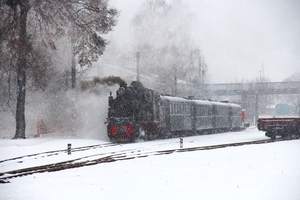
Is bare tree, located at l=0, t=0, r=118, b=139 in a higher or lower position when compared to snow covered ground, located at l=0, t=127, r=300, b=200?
higher

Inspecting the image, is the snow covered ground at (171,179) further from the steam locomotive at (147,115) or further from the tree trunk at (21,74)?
the tree trunk at (21,74)

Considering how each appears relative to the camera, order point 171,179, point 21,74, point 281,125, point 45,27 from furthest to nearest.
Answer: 1. point 281,125
2. point 45,27
3. point 21,74
4. point 171,179

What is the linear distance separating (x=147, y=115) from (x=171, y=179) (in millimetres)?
14288

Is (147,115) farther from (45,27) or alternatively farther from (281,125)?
(281,125)

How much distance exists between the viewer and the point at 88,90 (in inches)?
1225

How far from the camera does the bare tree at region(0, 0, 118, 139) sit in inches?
932

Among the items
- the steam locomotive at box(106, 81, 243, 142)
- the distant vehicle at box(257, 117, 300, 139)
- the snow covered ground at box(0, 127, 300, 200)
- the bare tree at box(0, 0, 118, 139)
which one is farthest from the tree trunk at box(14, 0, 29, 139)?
the distant vehicle at box(257, 117, 300, 139)

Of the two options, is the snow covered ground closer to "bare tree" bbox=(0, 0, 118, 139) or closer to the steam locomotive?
the steam locomotive

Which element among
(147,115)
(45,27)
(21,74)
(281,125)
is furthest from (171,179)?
(281,125)

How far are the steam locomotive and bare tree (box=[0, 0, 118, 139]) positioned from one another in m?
3.83

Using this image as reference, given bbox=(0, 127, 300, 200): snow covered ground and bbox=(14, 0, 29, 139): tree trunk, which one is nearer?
bbox=(0, 127, 300, 200): snow covered ground

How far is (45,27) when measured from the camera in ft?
83.3

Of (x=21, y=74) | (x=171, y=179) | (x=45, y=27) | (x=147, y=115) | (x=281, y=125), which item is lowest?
(x=171, y=179)

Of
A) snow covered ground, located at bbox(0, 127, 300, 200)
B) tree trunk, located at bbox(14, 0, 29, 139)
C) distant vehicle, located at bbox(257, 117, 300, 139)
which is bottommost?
snow covered ground, located at bbox(0, 127, 300, 200)
